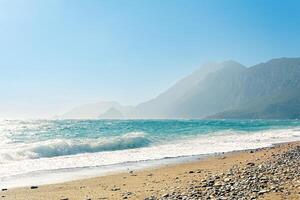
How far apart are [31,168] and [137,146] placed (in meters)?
20.2

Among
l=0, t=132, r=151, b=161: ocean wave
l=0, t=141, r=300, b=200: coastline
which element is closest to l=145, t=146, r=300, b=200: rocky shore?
l=0, t=141, r=300, b=200: coastline

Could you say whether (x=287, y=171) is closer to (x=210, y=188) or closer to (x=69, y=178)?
(x=210, y=188)

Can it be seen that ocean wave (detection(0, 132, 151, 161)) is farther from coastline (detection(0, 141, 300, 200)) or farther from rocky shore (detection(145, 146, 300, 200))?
rocky shore (detection(145, 146, 300, 200))

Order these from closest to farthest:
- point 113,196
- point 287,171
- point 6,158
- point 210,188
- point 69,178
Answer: point 210,188 < point 113,196 < point 287,171 < point 69,178 < point 6,158

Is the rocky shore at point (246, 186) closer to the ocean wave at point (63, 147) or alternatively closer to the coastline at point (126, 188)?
the coastline at point (126, 188)

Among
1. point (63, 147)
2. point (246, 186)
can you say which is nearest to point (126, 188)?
point (246, 186)

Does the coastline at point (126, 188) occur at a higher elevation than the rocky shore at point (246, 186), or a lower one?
lower

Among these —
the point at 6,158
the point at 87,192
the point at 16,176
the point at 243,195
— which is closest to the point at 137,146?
the point at 6,158

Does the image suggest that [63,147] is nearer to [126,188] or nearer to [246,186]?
[126,188]

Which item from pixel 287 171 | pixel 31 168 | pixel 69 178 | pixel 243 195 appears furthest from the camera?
pixel 31 168

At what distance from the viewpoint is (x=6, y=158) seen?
30422 mm

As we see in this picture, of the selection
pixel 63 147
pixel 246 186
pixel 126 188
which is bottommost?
pixel 126 188

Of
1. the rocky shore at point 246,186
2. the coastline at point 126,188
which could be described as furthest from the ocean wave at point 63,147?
the rocky shore at point 246,186

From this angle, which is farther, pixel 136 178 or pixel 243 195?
pixel 136 178
